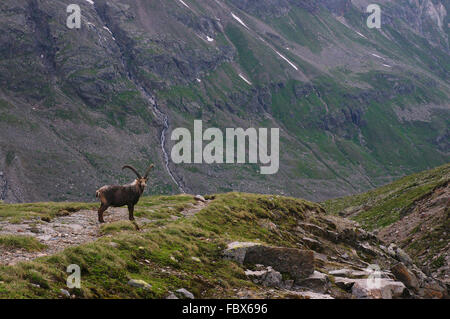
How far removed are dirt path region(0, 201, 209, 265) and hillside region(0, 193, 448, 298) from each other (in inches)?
1.8

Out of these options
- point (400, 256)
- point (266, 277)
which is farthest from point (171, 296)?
point (400, 256)

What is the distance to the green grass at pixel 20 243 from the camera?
17250 mm

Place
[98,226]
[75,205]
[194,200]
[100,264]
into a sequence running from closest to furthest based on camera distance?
[100,264], [98,226], [75,205], [194,200]

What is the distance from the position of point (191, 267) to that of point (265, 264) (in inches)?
175

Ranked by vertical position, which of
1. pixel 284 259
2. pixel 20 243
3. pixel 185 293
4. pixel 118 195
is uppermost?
pixel 118 195

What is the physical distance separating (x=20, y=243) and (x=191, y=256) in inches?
281

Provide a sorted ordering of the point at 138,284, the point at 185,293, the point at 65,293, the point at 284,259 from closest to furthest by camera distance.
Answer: the point at 65,293 → the point at 138,284 → the point at 185,293 → the point at 284,259

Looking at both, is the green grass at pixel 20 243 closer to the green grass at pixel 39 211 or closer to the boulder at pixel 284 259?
the green grass at pixel 39 211

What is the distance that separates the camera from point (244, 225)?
29500mm

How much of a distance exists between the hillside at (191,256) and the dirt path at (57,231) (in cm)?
5

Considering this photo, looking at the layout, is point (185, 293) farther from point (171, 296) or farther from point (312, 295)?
point (312, 295)

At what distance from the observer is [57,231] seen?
21.1 m
